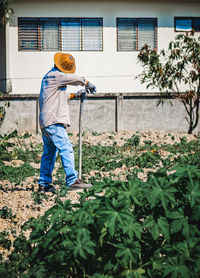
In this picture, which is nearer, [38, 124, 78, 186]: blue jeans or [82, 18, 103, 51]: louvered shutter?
[38, 124, 78, 186]: blue jeans

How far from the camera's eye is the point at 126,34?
47.0ft

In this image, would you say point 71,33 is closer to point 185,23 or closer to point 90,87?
point 185,23

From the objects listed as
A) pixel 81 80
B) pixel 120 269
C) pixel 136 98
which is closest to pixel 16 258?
pixel 120 269

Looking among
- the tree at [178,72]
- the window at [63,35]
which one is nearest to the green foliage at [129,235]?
the tree at [178,72]

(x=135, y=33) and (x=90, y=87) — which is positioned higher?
(x=135, y=33)

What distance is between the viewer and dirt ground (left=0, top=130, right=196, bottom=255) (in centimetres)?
462

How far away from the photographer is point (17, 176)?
7.03 metres

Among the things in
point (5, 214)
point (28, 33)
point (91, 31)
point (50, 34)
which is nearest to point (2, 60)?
point (28, 33)

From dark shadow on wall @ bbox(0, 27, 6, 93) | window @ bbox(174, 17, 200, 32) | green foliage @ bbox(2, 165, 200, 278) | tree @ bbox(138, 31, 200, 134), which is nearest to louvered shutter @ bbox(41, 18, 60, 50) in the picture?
dark shadow on wall @ bbox(0, 27, 6, 93)

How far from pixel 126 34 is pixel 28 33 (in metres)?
3.63

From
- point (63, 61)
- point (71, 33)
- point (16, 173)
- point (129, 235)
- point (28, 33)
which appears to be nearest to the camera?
point (129, 235)

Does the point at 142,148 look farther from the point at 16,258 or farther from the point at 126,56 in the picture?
the point at 16,258

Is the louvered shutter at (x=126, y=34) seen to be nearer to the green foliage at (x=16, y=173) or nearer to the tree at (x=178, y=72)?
the tree at (x=178, y=72)

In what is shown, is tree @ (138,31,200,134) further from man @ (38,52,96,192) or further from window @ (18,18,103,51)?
man @ (38,52,96,192)
